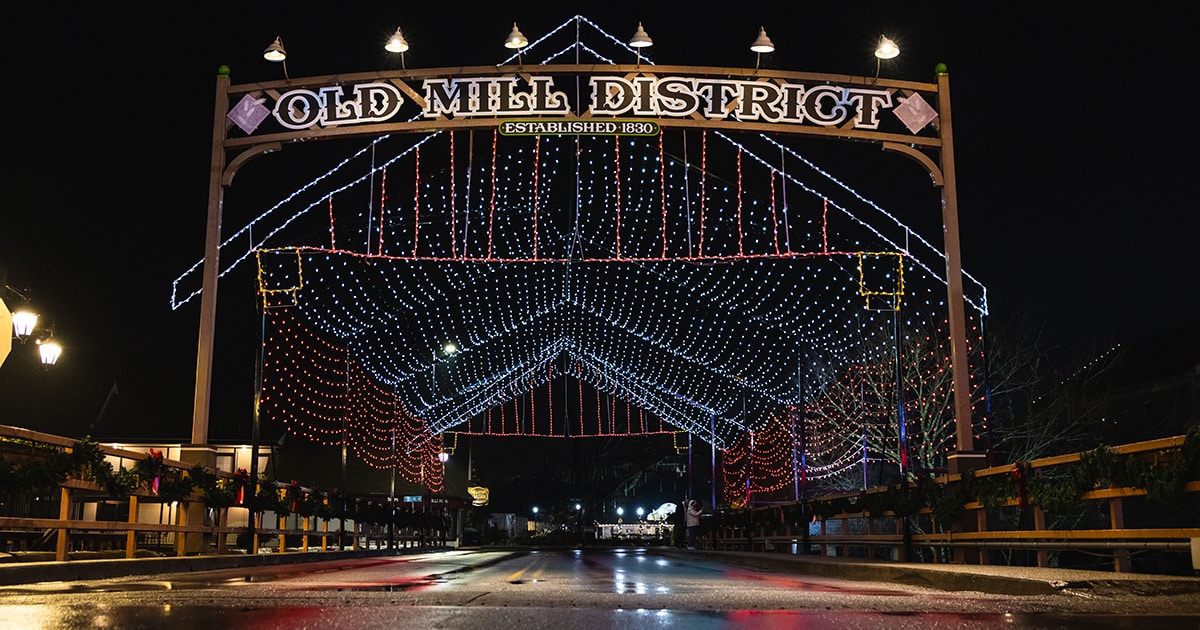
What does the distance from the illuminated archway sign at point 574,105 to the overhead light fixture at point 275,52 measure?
4.06ft

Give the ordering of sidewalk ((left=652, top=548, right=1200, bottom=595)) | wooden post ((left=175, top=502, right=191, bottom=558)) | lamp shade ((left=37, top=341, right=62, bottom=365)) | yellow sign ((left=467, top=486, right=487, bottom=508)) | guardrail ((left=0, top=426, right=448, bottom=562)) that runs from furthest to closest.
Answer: yellow sign ((left=467, top=486, right=487, bottom=508))
lamp shade ((left=37, top=341, right=62, bottom=365))
wooden post ((left=175, top=502, right=191, bottom=558))
guardrail ((left=0, top=426, right=448, bottom=562))
sidewalk ((left=652, top=548, right=1200, bottom=595))

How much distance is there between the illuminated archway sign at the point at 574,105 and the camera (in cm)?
1933

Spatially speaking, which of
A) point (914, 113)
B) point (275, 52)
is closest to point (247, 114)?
point (275, 52)

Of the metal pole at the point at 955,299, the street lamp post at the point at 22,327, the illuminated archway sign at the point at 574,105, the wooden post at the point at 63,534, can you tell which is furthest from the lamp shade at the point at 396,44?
the metal pole at the point at 955,299

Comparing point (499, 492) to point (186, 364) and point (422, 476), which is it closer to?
point (422, 476)

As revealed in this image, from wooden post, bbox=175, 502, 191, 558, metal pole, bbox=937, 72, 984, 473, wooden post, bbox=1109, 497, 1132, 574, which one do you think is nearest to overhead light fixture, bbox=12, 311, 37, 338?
wooden post, bbox=175, 502, 191, 558

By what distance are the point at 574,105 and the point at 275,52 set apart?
5117mm

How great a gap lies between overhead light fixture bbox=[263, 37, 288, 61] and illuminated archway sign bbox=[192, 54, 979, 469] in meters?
1.24

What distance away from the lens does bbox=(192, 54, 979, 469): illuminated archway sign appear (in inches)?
761

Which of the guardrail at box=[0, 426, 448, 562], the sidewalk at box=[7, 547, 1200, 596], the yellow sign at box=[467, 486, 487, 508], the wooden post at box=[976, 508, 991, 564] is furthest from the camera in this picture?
the yellow sign at box=[467, 486, 487, 508]

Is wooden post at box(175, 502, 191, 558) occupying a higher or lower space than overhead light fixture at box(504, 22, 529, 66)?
lower

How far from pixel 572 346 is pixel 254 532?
32.6m

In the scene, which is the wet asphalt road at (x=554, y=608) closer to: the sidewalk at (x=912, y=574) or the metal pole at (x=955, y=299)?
the sidewalk at (x=912, y=574)

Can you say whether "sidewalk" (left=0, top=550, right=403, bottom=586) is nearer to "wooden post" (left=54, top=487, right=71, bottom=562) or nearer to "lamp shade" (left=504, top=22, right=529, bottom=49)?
"wooden post" (left=54, top=487, right=71, bottom=562)
